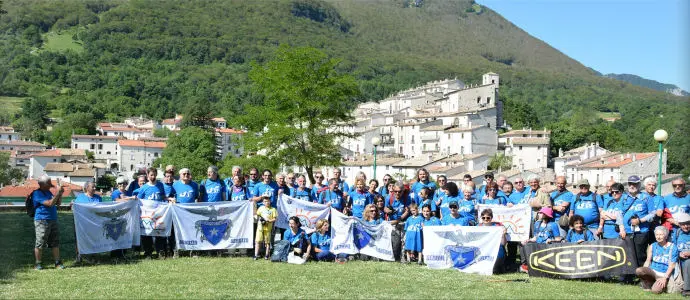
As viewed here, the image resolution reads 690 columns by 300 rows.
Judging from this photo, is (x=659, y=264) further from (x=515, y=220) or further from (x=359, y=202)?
(x=359, y=202)

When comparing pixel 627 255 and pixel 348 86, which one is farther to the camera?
pixel 348 86

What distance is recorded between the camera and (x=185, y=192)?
46.9 ft

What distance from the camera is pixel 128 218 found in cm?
1389

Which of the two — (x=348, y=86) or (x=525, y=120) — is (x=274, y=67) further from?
(x=525, y=120)

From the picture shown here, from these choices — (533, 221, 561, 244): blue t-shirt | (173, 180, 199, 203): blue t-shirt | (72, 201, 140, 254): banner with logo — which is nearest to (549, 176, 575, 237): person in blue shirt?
(533, 221, 561, 244): blue t-shirt

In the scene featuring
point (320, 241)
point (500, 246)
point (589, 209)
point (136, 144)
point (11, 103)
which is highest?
point (11, 103)

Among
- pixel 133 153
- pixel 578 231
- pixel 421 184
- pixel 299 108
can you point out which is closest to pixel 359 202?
pixel 421 184

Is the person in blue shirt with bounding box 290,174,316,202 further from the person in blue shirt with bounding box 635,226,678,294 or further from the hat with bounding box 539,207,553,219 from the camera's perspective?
the person in blue shirt with bounding box 635,226,678,294

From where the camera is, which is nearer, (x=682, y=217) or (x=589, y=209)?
(x=682, y=217)

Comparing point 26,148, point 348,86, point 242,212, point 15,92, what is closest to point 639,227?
point 242,212

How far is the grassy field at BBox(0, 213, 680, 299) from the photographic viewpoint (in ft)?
33.7

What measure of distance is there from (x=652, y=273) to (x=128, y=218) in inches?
391

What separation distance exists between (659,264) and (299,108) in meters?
21.2

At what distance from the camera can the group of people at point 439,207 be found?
11.9 m
